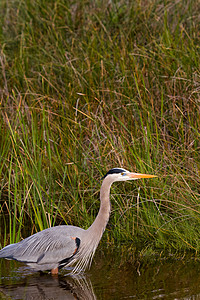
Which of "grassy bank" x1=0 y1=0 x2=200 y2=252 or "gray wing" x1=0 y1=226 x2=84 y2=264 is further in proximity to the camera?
"grassy bank" x1=0 y1=0 x2=200 y2=252

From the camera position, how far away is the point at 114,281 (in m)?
4.24

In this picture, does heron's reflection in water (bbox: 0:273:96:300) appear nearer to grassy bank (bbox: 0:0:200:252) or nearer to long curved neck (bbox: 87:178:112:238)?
long curved neck (bbox: 87:178:112:238)

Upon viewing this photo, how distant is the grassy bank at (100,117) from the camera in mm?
5047

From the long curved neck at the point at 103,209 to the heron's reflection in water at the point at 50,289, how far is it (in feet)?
1.32

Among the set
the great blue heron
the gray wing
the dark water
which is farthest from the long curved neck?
the dark water

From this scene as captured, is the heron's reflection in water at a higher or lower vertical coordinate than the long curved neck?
lower

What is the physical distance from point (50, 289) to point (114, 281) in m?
0.49

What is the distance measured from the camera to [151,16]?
309 inches

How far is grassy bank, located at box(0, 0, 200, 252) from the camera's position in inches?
199

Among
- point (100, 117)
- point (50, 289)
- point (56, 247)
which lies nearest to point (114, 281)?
point (50, 289)

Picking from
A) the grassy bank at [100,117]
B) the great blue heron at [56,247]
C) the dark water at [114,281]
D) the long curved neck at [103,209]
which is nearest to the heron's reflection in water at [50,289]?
the dark water at [114,281]

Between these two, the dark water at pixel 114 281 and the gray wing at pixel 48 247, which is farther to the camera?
the gray wing at pixel 48 247

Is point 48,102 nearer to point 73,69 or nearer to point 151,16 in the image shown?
point 73,69

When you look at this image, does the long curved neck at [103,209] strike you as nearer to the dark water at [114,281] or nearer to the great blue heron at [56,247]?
the great blue heron at [56,247]
